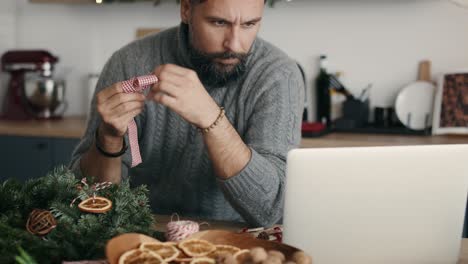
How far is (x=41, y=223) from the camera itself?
136cm

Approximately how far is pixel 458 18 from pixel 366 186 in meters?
2.27

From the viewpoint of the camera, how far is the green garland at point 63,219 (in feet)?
4.21

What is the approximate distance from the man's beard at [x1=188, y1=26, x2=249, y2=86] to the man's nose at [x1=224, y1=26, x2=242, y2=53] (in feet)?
0.06

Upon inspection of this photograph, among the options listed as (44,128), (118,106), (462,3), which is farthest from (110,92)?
(462,3)

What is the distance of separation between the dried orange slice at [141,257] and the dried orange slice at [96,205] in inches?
9.4

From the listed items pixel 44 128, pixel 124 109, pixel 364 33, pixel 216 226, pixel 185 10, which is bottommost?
pixel 44 128

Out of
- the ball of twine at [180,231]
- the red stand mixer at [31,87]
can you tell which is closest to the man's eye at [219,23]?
the ball of twine at [180,231]

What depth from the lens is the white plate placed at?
3.32 m

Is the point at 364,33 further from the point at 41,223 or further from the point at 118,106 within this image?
the point at 41,223

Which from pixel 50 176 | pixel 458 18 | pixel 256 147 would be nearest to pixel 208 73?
pixel 256 147

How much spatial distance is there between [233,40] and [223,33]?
0.05 meters

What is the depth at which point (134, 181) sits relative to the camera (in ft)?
7.46

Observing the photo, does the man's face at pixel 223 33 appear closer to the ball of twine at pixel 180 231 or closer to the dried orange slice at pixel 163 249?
the ball of twine at pixel 180 231

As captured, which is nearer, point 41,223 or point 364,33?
point 41,223
